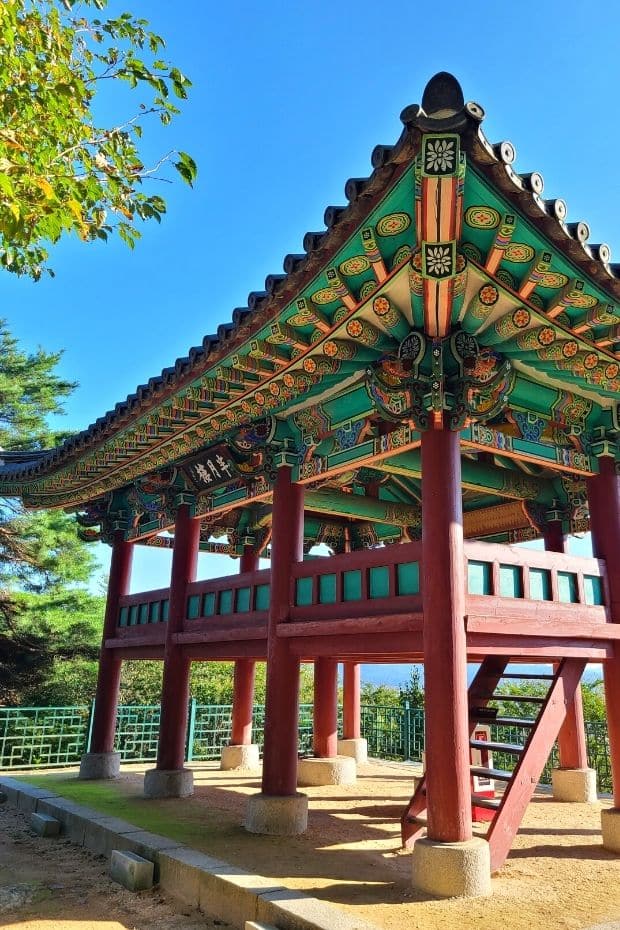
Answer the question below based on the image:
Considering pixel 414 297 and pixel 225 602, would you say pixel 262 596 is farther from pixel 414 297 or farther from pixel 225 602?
pixel 414 297

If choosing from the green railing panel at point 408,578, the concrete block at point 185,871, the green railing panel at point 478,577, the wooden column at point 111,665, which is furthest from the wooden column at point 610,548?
the wooden column at point 111,665

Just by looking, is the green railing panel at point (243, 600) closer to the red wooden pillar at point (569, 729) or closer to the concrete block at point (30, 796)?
the concrete block at point (30, 796)

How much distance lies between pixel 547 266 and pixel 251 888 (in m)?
6.36

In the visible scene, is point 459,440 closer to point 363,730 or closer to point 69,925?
point 69,925

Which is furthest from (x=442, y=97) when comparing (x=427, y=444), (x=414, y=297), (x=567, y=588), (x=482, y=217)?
(x=567, y=588)

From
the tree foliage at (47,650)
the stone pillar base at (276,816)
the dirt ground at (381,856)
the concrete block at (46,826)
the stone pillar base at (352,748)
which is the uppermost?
the tree foliage at (47,650)

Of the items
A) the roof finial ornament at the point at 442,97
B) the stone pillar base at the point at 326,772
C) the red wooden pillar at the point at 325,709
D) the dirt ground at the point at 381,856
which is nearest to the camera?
the roof finial ornament at the point at 442,97

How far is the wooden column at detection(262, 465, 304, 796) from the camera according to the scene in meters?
8.62

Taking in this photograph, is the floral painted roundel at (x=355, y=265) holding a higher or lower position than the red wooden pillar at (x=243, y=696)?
higher

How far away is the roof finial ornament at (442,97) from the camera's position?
4.70m

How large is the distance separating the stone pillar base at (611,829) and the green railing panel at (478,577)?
124 inches

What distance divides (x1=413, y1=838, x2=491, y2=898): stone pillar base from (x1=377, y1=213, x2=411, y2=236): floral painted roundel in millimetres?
5644

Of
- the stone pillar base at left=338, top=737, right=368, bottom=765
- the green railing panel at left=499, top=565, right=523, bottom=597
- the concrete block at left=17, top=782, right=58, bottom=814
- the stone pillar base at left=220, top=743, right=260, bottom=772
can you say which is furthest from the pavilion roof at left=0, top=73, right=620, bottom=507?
the stone pillar base at left=338, top=737, right=368, bottom=765

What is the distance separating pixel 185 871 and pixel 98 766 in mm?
7509
